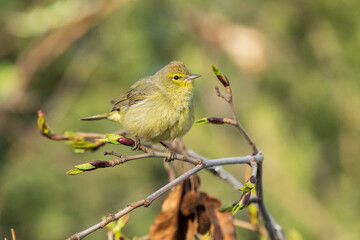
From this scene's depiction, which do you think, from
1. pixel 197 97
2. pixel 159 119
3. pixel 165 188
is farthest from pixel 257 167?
pixel 197 97

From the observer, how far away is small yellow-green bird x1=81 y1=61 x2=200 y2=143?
2656mm

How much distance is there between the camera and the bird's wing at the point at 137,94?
306 cm

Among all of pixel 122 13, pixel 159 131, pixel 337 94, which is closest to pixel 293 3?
pixel 337 94

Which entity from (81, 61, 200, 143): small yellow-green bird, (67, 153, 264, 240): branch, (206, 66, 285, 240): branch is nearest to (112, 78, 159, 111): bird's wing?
(81, 61, 200, 143): small yellow-green bird

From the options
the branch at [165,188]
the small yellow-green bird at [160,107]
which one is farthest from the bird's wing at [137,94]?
the branch at [165,188]

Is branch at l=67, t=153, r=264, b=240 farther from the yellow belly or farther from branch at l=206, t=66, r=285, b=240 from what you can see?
the yellow belly

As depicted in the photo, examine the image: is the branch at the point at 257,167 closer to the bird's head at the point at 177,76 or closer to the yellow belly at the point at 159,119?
the yellow belly at the point at 159,119

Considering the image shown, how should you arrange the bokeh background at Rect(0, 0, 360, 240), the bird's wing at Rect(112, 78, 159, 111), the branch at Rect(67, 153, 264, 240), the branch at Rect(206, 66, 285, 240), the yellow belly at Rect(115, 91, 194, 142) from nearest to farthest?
the branch at Rect(67, 153, 264, 240), the branch at Rect(206, 66, 285, 240), the yellow belly at Rect(115, 91, 194, 142), the bird's wing at Rect(112, 78, 159, 111), the bokeh background at Rect(0, 0, 360, 240)

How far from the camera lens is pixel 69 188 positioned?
416 centimetres

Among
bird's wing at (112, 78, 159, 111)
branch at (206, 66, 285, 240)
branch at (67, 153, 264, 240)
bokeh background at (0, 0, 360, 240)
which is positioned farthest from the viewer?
bokeh background at (0, 0, 360, 240)

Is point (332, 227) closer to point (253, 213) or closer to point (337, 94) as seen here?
point (337, 94)

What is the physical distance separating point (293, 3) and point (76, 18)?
1874 millimetres

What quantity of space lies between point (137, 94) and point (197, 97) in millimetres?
999

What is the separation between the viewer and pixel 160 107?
2.81 metres
